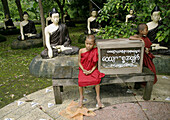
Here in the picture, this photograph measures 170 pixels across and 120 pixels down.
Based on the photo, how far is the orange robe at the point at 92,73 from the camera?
2.97 metres

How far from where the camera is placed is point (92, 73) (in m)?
3.07

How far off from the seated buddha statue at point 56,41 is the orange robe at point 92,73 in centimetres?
210

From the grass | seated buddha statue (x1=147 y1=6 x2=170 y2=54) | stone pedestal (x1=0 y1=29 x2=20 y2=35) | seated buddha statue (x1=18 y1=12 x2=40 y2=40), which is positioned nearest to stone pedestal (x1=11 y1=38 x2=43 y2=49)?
seated buddha statue (x1=18 y1=12 x2=40 y2=40)

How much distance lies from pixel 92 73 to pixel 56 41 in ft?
8.73

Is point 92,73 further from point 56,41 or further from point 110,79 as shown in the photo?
point 56,41

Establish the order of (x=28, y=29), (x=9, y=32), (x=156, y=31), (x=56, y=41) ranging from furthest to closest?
(x=9, y=32)
(x=28, y=29)
(x=56, y=41)
(x=156, y=31)

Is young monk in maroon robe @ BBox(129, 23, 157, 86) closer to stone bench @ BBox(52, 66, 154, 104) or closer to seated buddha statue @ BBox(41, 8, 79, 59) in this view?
stone bench @ BBox(52, 66, 154, 104)

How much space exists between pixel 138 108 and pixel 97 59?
50.1 inches

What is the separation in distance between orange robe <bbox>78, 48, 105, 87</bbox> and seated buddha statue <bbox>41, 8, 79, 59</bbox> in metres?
2.10

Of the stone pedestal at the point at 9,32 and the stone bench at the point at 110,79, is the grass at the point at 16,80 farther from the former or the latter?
the stone pedestal at the point at 9,32

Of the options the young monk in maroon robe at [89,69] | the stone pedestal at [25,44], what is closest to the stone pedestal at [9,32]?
the stone pedestal at [25,44]

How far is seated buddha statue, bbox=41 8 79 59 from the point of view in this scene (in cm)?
492

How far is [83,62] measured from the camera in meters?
3.12

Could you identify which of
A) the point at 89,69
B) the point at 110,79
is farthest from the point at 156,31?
the point at 89,69
